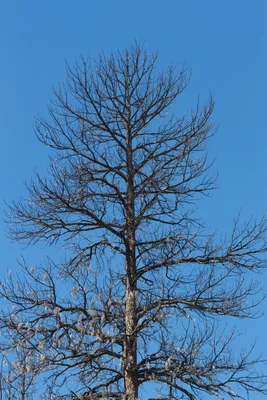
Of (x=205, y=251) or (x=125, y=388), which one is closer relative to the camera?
(x=125, y=388)

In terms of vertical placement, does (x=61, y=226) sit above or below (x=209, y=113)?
below

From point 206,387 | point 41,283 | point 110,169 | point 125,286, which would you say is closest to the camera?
point 206,387

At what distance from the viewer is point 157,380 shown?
725 cm

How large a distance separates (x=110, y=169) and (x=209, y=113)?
72.0 inches

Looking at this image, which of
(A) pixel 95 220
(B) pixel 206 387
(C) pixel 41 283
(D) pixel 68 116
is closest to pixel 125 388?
(B) pixel 206 387

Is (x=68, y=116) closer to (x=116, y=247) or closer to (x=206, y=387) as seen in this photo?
(x=116, y=247)

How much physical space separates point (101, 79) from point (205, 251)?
10.9ft

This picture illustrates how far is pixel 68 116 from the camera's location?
933 cm

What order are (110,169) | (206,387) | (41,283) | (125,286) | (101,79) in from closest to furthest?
(206,387)
(41,283)
(125,286)
(110,169)
(101,79)

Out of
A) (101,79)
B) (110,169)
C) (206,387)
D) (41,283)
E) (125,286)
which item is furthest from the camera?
(101,79)

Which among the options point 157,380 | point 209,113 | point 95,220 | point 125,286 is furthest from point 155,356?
point 209,113

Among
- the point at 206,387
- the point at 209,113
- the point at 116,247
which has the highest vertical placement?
the point at 209,113

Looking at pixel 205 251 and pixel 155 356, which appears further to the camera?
pixel 205 251

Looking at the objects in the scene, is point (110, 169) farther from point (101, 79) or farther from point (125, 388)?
point (125, 388)
